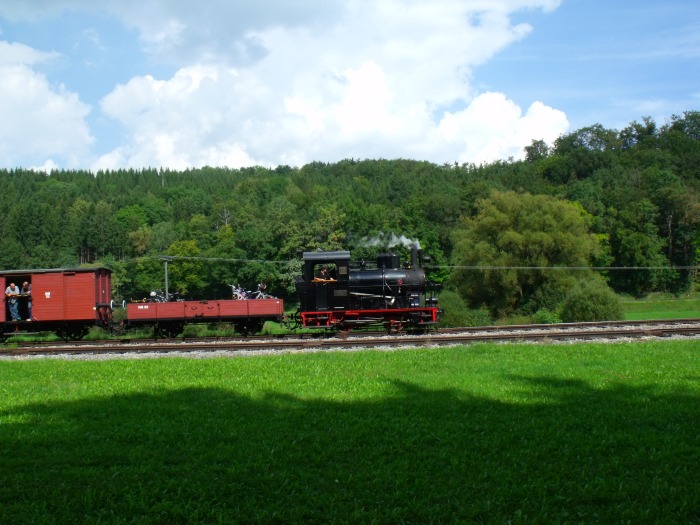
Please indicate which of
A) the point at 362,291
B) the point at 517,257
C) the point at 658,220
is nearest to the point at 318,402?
the point at 362,291

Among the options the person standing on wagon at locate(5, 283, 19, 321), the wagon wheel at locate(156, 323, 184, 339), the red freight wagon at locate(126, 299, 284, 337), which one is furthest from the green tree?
the person standing on wagon at locate(5, 283, 19, 321)

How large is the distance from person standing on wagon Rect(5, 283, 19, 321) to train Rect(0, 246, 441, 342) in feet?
0.12

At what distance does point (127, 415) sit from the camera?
886 centimetres

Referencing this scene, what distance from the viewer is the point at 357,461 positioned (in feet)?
22.0

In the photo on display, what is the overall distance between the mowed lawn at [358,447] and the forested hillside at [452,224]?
24217 mm

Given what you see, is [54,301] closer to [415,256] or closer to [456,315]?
[415,256]

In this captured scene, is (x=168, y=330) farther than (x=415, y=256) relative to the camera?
Yes

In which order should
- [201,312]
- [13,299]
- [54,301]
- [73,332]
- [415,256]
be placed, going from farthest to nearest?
[73,332], [201,312], [54,301], [13,299], [415,256]

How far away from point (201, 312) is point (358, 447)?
19.0 meters

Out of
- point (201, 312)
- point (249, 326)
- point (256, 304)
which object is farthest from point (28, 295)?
point (256, 304)

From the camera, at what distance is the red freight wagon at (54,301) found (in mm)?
24359

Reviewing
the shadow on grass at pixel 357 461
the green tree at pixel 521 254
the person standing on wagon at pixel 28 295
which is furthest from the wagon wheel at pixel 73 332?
the green tree at pixel 521 254

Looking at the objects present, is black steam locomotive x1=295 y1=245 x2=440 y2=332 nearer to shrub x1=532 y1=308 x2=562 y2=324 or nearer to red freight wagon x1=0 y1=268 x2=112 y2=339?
red freight wagon x1=0 y1=268 x2=112 y2=339

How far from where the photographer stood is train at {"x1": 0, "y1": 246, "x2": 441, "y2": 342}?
906 inches
